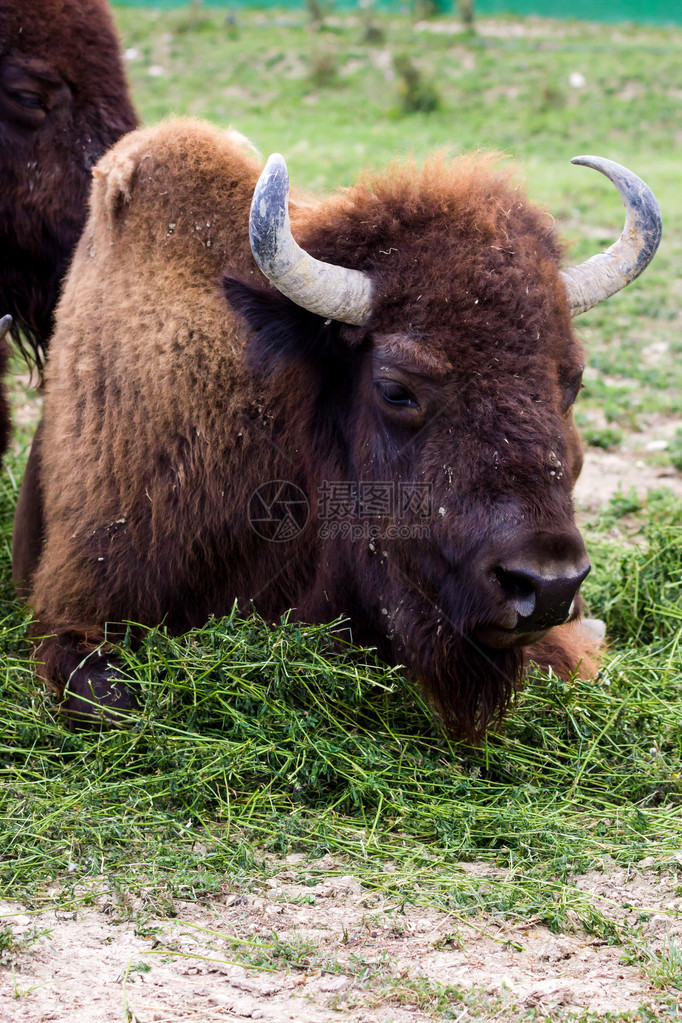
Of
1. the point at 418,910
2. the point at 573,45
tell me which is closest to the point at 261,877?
the point at 418,910

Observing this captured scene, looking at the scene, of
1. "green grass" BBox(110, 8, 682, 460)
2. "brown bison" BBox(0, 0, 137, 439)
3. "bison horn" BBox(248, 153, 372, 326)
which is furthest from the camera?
"green grass" BBox(110, 8, 682, 460)

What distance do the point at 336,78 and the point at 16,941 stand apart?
2047 centimetres

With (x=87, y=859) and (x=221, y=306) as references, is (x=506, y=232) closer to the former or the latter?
(x=221, y=306)

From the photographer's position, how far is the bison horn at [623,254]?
3.86 metres

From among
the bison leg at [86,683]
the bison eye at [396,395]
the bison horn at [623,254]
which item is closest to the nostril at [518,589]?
the bison eye at [396,395]

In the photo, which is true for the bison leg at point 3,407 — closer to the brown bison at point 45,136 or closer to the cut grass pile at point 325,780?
the brown bison at point 45,136

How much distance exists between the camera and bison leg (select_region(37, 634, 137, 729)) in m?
3.88

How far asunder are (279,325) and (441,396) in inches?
26.3

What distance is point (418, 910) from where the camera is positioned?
2.97 m

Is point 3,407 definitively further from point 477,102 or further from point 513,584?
point 477,102

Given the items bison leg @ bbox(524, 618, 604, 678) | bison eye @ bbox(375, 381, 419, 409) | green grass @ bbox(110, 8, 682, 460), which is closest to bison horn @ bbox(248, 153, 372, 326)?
bison eye @ bbox(375, 381, 419, 409)

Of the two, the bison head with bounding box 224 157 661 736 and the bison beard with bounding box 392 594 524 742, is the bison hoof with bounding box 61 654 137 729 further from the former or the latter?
the bison beard with bounding box 392 594 524 742

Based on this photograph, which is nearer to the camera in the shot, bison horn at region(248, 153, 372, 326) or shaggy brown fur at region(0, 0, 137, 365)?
bison horn at region(248, 153, 372, 326)

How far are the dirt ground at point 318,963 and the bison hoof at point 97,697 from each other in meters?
0.94
